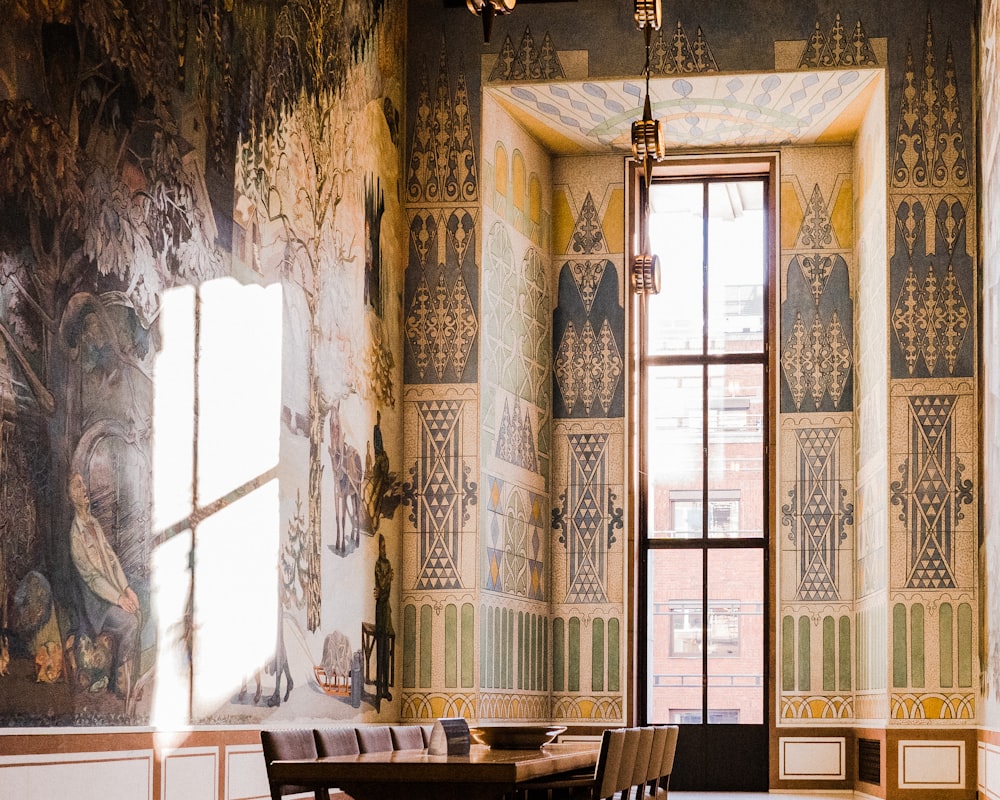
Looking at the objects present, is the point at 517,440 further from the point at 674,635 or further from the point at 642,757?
the point at 642,757

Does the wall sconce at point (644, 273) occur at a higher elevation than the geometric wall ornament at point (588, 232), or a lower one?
lower

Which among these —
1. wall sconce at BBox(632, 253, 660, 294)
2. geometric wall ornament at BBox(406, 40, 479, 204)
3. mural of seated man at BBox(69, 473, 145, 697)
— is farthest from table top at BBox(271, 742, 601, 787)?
geometric wall ornament at BBox(406, 40, 479, 204)

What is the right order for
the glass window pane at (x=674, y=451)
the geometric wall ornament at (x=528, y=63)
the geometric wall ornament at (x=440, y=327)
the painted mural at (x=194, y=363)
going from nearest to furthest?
the painted mural at (x=194, y=363) < the geometric wall ornament at (x=440, y=327) < the geometric wall ornament at (x=528, y=63) < the glass window pane at (x=674, y=451)

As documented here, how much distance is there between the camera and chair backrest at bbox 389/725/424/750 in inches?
321

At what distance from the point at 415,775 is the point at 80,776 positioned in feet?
8.06

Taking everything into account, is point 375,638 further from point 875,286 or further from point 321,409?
point 875,286

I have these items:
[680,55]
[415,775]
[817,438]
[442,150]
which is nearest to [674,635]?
[817,438]

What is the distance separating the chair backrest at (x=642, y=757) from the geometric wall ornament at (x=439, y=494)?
6.06m

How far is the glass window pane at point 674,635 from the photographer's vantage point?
1600 cm

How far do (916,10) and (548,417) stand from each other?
5.41 metres

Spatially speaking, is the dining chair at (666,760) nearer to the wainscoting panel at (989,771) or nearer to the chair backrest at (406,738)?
the chair backrest at (406,738)

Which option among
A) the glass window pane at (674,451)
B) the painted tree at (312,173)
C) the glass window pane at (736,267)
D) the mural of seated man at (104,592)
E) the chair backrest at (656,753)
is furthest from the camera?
the glass window pane at (736,267)

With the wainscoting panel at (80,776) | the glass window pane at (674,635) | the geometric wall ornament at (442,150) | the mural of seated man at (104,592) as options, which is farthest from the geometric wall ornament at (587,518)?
the mural of seated man at (104,592)

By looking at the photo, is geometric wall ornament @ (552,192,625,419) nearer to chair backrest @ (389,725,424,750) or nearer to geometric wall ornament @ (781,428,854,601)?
geometric wall ornament @ (781,428,854,601)
